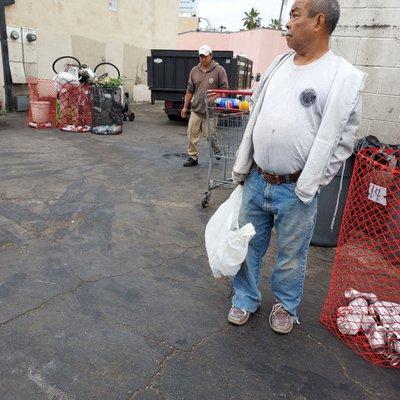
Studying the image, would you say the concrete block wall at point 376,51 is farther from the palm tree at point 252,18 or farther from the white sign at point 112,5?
the palm tree at point 252,18

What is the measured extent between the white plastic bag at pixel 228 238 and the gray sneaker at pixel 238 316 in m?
0.32

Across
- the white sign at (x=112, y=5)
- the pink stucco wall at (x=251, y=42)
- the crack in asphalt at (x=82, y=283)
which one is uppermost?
the white sign at (x=112, y=5)

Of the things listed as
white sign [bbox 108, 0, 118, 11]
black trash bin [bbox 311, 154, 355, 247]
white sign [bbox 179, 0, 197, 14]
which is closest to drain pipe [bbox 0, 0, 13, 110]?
white sign [bbox 108, 0, 118, 11]

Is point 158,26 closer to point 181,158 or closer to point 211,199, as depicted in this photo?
point 181,158

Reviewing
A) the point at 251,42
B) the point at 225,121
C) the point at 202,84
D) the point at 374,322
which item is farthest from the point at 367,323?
the point at 251,42

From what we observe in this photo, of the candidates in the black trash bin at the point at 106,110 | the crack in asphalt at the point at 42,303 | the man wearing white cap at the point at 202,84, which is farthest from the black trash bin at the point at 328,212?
the black trash bin at the point at 106,110

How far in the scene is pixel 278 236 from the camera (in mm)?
2441

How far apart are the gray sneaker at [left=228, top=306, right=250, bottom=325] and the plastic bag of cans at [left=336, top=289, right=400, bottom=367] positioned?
667 millimetres

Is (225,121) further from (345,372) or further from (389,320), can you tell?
(345,372)

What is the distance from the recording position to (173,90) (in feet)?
34.2

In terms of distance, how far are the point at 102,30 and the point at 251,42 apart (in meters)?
12.9

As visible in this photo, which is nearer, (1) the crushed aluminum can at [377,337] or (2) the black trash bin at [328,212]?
(1) the crushed aluminum can at [377,337]

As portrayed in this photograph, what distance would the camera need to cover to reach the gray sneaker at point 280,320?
8.53 feet

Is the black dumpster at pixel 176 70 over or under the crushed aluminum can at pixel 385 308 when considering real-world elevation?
over
